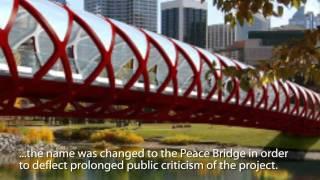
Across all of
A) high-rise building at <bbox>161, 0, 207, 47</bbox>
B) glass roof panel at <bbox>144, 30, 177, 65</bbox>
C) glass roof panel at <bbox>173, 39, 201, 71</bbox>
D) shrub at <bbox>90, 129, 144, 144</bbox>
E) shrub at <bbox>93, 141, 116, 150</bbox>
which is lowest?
shrub at <bbox>93, 141, 116, 150</bbox>

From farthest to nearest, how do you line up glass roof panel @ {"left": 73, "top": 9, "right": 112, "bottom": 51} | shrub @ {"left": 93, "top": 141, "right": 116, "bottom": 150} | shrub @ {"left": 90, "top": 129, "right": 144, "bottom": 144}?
shrub @ {"left": 90, "top": 129, "right": 144, "bottom": 144}
shrub @ {"left": 93, "top": 141, "right": 116, "bottom": 150}
glass roof panel @ {"left": 73, "top": 9, "right": 112, "bottom": 51}

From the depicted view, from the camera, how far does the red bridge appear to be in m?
21.0

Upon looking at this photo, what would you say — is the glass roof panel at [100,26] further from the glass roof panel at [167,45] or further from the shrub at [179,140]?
the shrub at [179,140]

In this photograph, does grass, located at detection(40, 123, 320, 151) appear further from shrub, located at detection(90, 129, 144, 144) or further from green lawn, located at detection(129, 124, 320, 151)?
shrub, located at detection(90, 129, 144, 144)

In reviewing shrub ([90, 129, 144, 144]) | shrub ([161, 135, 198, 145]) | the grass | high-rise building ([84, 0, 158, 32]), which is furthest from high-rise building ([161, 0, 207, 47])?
shrub ([90, 129, 144, 144])

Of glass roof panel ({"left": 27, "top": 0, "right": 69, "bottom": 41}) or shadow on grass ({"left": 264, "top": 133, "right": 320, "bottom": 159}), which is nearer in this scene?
glass roof panel ({"left": 27, "top": 0, "right": 69, "bottom": 41})

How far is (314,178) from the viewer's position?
47.0m

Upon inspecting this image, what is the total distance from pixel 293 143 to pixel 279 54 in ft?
214

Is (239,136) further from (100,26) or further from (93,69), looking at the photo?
(93,69)

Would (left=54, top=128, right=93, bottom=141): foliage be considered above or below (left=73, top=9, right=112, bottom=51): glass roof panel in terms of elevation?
below

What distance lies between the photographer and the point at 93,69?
81.0 feet

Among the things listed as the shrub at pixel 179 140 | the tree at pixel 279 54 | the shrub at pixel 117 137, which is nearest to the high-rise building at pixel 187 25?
the shrub at pixel 179 140

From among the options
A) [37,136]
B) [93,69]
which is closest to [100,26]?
[93,69]

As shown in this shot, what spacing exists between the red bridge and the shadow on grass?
26.4 meters
